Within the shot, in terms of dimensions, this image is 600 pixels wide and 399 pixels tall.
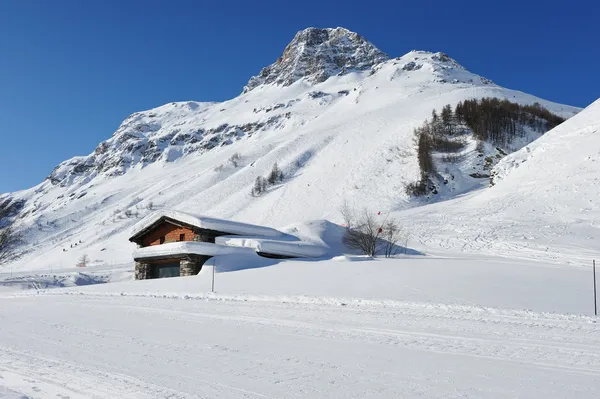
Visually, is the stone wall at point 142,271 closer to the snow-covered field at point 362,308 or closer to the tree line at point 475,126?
the snow-covered field at point 362,308

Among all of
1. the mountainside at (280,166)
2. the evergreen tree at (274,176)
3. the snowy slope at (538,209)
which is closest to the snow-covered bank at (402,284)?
the snowy slope at (538,209)

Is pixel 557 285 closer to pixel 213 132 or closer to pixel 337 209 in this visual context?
pixel 337 209

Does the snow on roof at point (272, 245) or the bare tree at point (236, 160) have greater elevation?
the bare tree at point (236, 160)

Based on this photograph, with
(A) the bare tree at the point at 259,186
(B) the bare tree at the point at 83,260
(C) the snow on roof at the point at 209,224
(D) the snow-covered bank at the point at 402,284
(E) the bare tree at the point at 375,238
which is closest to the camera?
(D) the snow-covered bank at the point at 402,284

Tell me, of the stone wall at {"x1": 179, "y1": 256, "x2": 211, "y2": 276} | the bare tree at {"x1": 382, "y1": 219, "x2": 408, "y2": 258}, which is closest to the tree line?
the bare tree at {"x1": 382, "y1": 219, "x2": 408, "y2": 258}

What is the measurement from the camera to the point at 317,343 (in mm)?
8953

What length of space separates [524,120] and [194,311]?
242 feet

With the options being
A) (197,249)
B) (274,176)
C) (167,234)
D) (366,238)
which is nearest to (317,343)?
(197,249)

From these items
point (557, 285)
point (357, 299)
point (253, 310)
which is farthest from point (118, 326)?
point (557, 285)

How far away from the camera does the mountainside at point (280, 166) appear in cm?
6406

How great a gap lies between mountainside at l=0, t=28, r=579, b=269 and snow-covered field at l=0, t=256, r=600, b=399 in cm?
3731

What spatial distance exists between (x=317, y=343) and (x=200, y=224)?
74.1 feet

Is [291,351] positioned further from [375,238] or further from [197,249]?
[375,238]

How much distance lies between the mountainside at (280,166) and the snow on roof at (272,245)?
2039 centimetres
